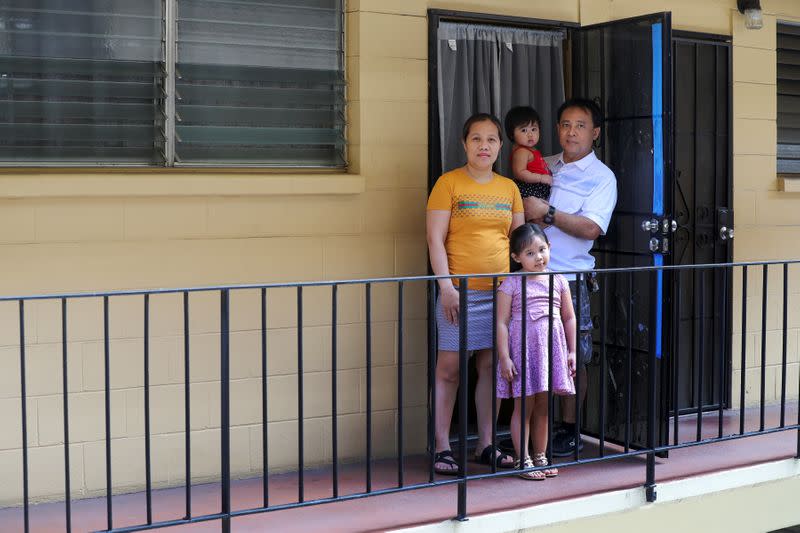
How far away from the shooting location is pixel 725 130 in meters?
6.65

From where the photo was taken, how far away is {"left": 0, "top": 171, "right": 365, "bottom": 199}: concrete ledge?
4.63m

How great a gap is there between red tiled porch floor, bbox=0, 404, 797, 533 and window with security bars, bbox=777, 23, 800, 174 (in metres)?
2.05

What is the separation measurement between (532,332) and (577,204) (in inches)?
32.3

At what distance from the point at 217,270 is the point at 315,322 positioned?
55 centimetres

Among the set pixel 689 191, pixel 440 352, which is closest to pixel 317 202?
pixel 440 352

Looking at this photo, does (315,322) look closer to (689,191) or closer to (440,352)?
(440,352)

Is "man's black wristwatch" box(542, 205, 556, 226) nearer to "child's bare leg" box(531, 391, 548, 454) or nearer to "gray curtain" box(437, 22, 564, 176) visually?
"gray curtain" box(437, 22, 564, 176)

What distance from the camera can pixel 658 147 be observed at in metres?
5.39

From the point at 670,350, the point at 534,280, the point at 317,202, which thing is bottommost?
the point at 670,350

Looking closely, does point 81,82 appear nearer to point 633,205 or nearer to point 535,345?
point 535,345

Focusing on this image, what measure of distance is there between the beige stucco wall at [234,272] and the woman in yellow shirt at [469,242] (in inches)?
14.2

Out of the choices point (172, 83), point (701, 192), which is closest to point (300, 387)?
point (172, 83)

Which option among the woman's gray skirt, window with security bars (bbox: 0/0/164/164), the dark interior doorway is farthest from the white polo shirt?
window with security bars (bbox: 0/0/164/164)

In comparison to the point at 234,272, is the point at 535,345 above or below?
below
